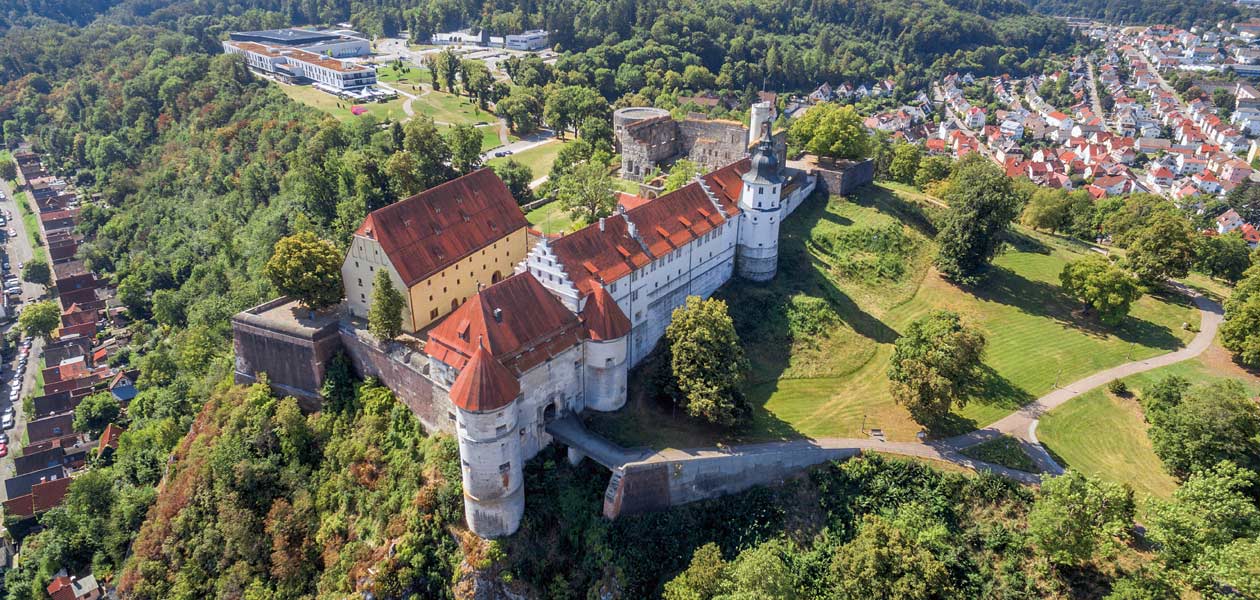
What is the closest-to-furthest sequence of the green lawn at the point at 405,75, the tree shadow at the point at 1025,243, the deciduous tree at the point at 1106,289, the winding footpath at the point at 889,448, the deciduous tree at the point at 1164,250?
1. the winding footpath at the point at 889,448
2. the deciduous tree at the point at 1106,289
3. the deciduous tree at the point at 1164,250
4. the tree shadow at the point at 1025,243
5. the green lawn at the point at 405,75

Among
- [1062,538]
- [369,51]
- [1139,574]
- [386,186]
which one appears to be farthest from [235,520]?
[369,51]

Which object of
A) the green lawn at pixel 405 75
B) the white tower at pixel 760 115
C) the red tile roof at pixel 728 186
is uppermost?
the white tower at pixel 760 115

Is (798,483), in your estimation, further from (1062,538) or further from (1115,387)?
(1115,387)

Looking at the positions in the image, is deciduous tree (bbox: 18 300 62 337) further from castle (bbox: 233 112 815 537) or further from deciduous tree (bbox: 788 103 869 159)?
deciduous tree (bbox: 788 103 869 159)

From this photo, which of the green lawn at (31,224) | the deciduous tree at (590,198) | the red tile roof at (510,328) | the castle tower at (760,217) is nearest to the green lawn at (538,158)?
the deciduous tree at (590,198)

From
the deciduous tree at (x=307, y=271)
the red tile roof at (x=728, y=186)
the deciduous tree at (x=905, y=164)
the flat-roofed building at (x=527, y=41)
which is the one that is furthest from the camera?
the flat-roofed building at (x=527, y=41)

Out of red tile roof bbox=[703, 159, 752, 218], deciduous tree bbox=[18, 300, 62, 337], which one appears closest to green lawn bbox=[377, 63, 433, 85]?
deciduous tree bbox=[18, 300, 62, 337]

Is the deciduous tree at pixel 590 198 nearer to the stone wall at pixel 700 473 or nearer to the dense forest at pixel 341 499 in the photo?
the dense forest at pixel 341 499

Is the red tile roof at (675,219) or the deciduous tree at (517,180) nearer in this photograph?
the red tile roof at (675,219)
